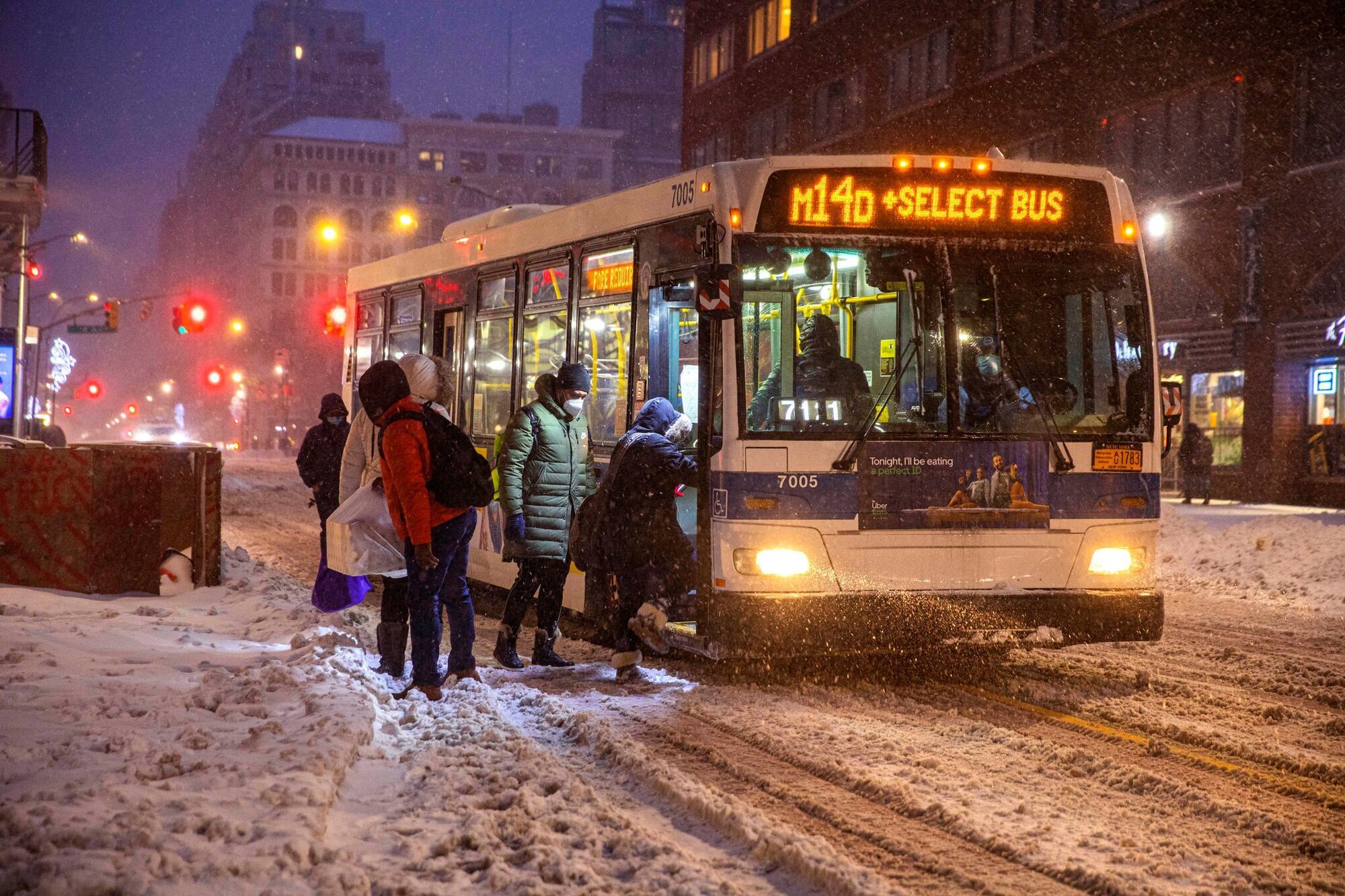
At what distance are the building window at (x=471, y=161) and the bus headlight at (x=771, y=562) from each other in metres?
127

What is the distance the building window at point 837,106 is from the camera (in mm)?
39906

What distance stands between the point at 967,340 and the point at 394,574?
3615 mm

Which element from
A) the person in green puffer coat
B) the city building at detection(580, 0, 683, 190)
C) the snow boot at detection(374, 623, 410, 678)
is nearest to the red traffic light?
the person in green puffer coat

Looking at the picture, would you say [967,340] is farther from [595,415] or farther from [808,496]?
[595,415]

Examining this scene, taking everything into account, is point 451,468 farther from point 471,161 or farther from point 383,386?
point 471,161

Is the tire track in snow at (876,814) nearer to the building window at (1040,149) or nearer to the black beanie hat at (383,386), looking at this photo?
the black beanie hat at (383,386)

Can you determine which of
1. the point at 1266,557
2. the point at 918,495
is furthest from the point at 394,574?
the point at 1266,557

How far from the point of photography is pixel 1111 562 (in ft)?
27.9

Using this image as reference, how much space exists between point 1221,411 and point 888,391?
71.1ft

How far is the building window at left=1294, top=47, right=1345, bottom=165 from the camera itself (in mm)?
24406

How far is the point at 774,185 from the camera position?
27.2 feet

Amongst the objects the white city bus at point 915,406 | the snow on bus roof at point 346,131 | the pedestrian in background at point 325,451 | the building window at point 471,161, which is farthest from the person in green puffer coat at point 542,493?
the building window at point 471,161

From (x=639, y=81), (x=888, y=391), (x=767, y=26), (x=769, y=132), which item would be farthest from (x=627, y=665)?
(x=639, y=81)

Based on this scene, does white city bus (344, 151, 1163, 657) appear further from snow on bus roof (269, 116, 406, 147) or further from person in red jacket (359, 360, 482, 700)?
snow on bus roof (269, 116, 406, 147)
